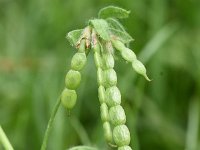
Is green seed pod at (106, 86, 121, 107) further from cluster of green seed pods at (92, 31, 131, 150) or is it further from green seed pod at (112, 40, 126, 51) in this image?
green seed pod at (112, 40, 126, 51)

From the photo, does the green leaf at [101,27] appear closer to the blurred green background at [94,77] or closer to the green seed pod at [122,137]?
the green seed pod at [122,137]

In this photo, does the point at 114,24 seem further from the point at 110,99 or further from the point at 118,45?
the point at 110,99

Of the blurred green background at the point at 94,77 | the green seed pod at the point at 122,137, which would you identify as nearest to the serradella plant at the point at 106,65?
the green seed pod at the point at 122,137

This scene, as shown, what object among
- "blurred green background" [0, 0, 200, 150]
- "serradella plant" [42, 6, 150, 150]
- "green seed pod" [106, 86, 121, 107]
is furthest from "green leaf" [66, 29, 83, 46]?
"blurred green background" [0, 0, 200, 150]

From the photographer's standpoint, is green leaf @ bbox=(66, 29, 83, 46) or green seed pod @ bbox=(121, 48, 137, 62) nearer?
green seed pod @ bbox=(121, 48, 137, 62)

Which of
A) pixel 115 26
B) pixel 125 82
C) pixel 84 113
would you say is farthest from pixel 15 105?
pixel 115 26

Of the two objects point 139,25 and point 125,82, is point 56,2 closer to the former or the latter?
point 139,25

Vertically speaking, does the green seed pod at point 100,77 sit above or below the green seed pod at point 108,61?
below
